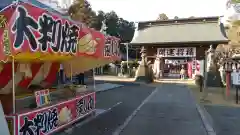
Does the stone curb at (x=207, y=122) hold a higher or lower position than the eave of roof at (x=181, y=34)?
lower

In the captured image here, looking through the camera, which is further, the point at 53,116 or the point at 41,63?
the point at 41,63

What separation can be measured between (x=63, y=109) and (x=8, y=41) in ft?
10.9

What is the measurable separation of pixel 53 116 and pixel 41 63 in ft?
8.39

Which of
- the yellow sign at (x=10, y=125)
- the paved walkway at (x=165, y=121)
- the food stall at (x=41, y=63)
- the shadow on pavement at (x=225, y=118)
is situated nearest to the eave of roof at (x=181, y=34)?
the shadow on pavement at (x=225, y=118)

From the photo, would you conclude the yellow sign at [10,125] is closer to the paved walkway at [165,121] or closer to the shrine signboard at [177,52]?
the paved walkway at [165,121]

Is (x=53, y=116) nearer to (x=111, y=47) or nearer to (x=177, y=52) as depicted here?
(x=111, y=47)

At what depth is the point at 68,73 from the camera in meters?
10.1

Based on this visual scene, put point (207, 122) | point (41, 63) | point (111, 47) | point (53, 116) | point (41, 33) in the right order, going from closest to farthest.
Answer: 1. point (41, 33)
2. point (53, 116)
3. point (41, 63)
4. point (207, 122)
5. point (111, 47)

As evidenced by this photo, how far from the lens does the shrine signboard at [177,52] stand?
A: 101 feet

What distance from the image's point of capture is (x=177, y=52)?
1243 inches

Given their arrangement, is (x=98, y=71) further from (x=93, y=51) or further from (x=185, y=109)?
(x=93, y=51)

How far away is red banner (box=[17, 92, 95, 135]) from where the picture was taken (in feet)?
18.4

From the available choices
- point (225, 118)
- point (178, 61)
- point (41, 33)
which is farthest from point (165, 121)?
point (178, 61)

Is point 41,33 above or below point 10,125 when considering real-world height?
above
